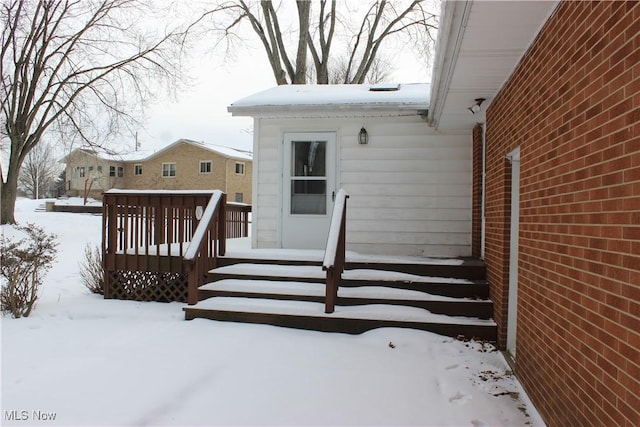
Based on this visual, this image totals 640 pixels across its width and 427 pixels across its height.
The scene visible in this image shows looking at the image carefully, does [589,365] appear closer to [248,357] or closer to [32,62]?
[248,357]

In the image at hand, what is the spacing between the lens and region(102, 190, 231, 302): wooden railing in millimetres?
5725

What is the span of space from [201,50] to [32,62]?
6.49 meters

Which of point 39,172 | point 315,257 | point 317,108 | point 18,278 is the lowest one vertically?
point 18,278

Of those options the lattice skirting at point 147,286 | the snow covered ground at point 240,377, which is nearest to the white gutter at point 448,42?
the snow covered ground at point 240,377

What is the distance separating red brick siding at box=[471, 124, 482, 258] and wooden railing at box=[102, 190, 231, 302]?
3.64 m

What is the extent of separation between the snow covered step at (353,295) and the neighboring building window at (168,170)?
29.4 m

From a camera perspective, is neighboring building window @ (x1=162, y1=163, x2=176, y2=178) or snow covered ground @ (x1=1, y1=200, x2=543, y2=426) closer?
snow covered ground @ (x1=1, y1=200, x2=543, y2=426)

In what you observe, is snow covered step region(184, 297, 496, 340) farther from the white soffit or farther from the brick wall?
the white soffit

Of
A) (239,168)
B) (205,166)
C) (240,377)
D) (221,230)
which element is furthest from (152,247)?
(239,168)

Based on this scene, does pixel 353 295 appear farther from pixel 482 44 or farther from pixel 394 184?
pixel 482 44

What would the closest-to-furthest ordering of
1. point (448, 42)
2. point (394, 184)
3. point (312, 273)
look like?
point (448, 42), point (312, 273), point (394, 184)

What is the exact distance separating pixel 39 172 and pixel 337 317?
179 feet

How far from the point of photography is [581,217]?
6.98ft

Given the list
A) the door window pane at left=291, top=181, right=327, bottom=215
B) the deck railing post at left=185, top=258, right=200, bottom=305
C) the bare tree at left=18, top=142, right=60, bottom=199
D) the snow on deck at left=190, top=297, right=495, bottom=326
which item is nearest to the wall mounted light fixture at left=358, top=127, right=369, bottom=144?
the door window pane at left=291, top=181, right=327, bottom=215
